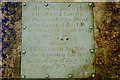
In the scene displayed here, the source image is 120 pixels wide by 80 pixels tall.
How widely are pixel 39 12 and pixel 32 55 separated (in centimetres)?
57

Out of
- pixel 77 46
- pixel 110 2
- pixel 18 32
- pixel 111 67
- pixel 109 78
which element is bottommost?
pixel 109 78

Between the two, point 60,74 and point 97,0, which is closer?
point 60,74

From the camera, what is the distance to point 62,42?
1.53 meters

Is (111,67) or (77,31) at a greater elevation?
(77,31)

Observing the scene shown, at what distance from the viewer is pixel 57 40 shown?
5.02 feet

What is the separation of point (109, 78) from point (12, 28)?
140cm

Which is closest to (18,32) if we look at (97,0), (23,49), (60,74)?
(23,49)

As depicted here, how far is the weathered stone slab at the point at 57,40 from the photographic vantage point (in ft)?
4.93

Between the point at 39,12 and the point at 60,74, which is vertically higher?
the point at 39,12

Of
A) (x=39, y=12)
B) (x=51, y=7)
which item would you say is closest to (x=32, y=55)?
(x=39, y=12)

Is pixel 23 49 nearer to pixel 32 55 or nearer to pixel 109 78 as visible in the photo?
pixel 32 55

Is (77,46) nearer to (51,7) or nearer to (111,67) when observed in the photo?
(111,67)

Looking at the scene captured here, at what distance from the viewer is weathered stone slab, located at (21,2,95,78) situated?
150cm

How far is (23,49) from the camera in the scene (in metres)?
1.52
